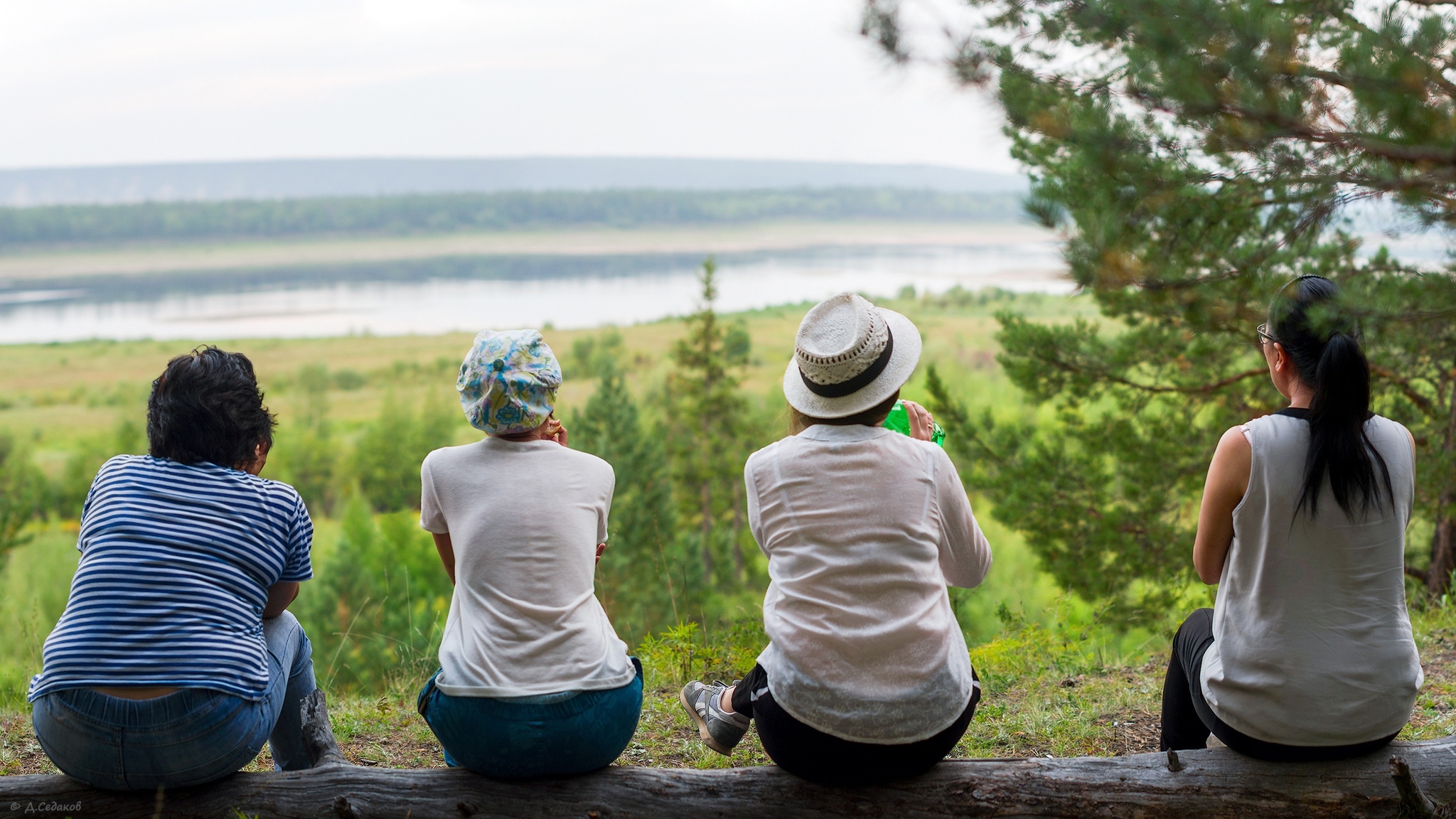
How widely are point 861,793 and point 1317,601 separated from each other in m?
0.98

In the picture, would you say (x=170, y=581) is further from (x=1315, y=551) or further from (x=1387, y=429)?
(x=1387, y=429)

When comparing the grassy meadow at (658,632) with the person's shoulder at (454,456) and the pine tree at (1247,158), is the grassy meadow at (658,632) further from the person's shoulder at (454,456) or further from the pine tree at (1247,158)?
the person's shoulder at (454,456)

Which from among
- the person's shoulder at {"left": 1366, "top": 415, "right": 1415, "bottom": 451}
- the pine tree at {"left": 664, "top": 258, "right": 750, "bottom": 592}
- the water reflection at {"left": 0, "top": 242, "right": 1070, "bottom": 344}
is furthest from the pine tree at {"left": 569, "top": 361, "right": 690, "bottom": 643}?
the water reflection at {"left": 0, "top": 242, "right": 1070, "bottom": 344}

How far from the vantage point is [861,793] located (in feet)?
6.71

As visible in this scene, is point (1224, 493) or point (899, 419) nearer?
point (1224, 493)

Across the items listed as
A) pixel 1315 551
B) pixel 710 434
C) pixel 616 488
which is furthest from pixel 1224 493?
pixel 710 434

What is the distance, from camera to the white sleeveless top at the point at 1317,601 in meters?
1.91

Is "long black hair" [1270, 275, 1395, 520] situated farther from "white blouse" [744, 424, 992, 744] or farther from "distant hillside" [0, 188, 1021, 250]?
"distant hillside" [0, 188, 1021, 250]

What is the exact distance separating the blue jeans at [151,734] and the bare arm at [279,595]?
0.53 feet

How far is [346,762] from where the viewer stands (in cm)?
226

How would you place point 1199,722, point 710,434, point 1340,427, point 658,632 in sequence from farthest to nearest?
point 710,434 → point 658,632 → point 1199,722 → point 1340,427

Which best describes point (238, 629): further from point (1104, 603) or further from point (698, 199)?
point (698, 199)

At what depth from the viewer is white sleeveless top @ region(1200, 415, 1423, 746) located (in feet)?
6.25

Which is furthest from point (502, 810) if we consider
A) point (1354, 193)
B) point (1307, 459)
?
point (1354, 193)
